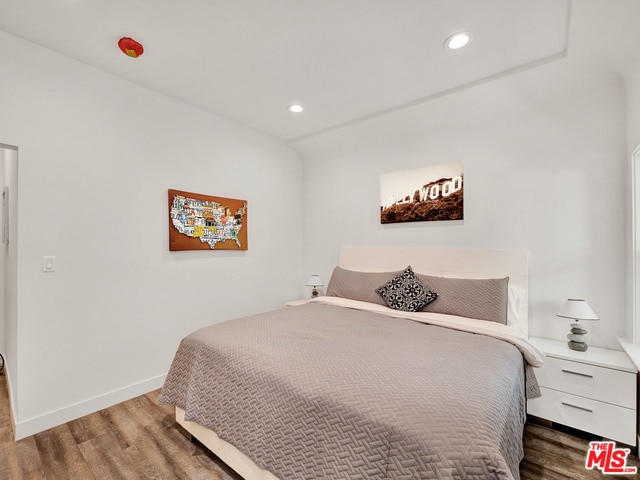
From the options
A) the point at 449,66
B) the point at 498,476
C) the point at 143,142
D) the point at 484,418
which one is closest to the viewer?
the point at 498,476

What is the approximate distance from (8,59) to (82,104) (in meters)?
0.42

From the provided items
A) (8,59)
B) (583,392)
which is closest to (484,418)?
(583,392)

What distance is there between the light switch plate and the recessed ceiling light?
3082mm

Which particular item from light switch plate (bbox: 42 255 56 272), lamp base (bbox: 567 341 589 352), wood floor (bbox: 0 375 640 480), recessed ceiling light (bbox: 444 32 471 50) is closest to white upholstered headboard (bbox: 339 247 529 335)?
lamp base (bbox: 567 341 589 352)

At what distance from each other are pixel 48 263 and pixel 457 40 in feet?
10.4

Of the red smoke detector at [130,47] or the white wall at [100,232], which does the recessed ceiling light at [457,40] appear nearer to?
the red smoke detector at [130,47]

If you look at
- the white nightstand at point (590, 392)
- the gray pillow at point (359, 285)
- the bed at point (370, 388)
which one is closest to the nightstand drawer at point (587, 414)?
the white nightstand at point (590, 392)

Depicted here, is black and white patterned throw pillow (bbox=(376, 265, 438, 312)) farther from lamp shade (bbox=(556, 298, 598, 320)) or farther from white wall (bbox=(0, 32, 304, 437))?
white wall (bbox=(0, 32, 304, 437))

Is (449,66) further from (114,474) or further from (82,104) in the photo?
(114,474)

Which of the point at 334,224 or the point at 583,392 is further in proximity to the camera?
the point at 334,224

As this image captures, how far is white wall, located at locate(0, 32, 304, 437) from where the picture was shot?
205 cm

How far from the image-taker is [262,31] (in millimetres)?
1932

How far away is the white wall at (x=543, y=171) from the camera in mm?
2275

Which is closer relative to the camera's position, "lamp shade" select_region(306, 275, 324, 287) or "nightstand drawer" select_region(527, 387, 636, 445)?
"nightstand drawer" select_region(527, 387, 636, 445)
